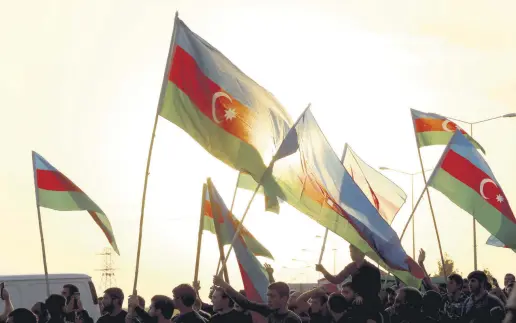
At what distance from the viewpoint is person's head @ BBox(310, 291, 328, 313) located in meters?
11.4

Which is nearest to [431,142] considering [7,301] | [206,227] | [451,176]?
[451,176]

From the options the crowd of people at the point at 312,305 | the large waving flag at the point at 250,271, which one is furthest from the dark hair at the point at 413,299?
the large waving flag at the point at 250,271

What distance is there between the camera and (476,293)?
476 inches

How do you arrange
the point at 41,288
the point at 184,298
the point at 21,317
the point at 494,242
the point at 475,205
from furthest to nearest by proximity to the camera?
1. the point at 494,242
2. the point at 475,205
3. the point at 41,288
4. the point at 184,298
5. the point at 21,317

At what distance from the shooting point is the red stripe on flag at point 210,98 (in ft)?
43.8

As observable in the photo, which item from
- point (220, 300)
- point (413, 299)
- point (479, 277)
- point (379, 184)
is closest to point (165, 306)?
point (220, 300)

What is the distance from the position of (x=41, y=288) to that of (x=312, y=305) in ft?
26.4

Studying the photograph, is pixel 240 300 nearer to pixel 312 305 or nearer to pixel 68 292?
pixel 312 305

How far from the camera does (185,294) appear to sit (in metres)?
9.95

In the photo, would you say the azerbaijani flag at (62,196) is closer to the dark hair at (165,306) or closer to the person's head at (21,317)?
the dark hair at (165,306)

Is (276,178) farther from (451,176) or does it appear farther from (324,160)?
(451,176)

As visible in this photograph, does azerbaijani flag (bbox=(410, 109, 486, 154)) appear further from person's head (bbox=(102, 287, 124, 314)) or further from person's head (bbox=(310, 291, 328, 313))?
person's head (bbox=(102, 287, 124, 314))

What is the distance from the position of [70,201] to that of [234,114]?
15.8ft

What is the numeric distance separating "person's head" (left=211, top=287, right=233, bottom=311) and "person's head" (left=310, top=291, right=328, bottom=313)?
1.69 meters
